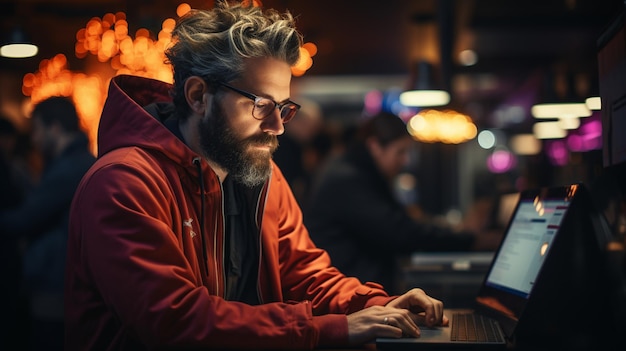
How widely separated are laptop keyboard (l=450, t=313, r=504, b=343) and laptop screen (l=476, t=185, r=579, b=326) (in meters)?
0.05

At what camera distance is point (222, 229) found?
213cm

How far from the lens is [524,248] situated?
223 cm

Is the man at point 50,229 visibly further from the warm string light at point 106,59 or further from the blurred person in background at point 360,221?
the warm string light at point 106,59

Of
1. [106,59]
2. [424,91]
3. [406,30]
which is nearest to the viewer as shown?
[424,91]

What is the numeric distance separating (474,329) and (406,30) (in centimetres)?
842

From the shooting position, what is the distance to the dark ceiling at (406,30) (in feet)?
24.4

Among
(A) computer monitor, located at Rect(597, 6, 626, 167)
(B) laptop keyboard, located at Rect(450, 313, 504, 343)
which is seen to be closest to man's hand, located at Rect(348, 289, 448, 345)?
(B) laptop keyboard, located at Rect(450, 313, 504, 343)

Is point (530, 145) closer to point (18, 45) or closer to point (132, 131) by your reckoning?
point (18, 45)

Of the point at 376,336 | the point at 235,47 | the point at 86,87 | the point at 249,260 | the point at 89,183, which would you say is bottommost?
the point at 376,336

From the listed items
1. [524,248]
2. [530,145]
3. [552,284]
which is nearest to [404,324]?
[552,284]

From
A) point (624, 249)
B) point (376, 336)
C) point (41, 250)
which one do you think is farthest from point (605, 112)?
point (41, 250)

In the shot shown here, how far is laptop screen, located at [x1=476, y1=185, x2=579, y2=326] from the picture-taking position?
204cm

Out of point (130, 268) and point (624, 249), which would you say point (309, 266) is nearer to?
point (130, 268)

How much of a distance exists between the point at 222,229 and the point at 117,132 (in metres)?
0.39
